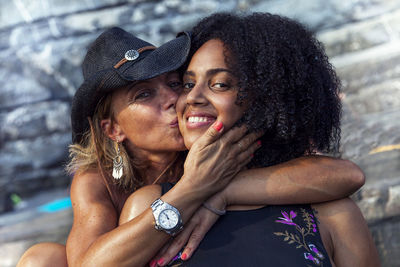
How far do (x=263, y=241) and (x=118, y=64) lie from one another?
4.56 feet

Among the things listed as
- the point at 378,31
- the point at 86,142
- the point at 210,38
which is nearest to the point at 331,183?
the point at 210,38

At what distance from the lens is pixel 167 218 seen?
2180 millimetres

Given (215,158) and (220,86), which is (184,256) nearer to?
(215,158)

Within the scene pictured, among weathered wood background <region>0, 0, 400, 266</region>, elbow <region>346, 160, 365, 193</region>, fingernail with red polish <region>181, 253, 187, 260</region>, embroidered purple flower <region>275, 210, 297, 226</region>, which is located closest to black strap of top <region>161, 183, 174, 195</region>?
fingernail with red polish <region>181, 253, 187, 260</region>

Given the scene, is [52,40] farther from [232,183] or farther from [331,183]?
[331,183]

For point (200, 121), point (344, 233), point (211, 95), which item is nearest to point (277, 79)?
point (211, 95)

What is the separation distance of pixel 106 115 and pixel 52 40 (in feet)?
5.57

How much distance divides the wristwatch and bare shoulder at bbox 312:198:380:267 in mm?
760

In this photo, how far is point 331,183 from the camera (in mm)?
2389

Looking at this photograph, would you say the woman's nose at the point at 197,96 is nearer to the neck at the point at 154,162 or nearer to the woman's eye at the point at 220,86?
the woman's eye at the point at 220,86

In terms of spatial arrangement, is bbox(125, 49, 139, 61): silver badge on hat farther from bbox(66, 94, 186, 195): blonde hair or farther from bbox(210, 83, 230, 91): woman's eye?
bbox(210, 83, 230, 91): woman's eye

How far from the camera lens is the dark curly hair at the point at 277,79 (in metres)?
2.42

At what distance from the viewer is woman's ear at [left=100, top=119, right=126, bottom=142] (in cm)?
316

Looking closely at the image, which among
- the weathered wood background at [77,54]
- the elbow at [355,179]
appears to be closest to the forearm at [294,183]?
the elbow at [355,179]
